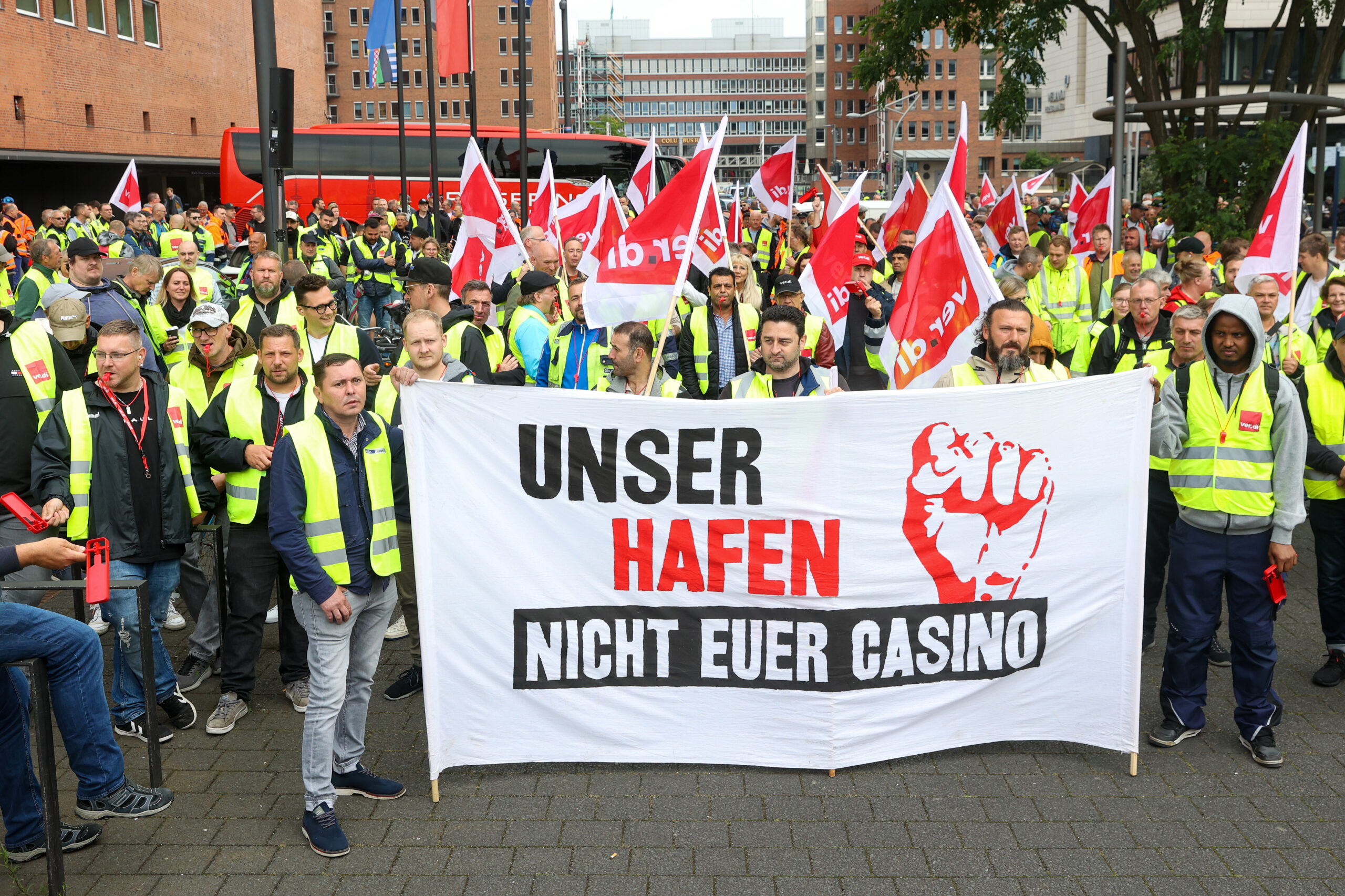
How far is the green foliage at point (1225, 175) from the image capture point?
45.4 ft

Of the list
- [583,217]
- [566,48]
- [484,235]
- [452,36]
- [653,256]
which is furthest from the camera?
[566,48]

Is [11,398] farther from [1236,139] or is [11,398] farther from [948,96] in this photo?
[948,96]

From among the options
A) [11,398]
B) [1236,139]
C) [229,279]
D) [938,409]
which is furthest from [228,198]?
[938,409]

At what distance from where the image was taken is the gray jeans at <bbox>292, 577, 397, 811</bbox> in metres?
4.76

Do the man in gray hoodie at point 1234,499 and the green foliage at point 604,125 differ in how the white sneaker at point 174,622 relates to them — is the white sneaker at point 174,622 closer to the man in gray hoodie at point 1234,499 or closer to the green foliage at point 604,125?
the man in gray hoodie at point 1234,499

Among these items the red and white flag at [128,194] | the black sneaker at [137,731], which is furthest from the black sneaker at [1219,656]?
the red and white flag at [128,194]

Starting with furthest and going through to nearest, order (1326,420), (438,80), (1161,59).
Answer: (438,80) < (1161,59) < (1326,420)

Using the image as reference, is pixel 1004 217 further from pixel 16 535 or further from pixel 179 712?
pixel 16 535

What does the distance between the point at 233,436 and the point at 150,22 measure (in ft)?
141

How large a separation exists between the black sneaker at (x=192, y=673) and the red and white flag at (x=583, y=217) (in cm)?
761

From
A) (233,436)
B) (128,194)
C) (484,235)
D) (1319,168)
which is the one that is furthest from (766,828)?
(128,194)

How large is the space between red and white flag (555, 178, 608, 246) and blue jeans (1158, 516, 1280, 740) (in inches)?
348

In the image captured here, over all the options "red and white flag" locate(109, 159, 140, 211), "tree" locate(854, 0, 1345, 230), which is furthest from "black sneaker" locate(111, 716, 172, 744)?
"red and white flag" locate(109, 159, 140, 211)

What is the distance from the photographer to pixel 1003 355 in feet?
18.8
